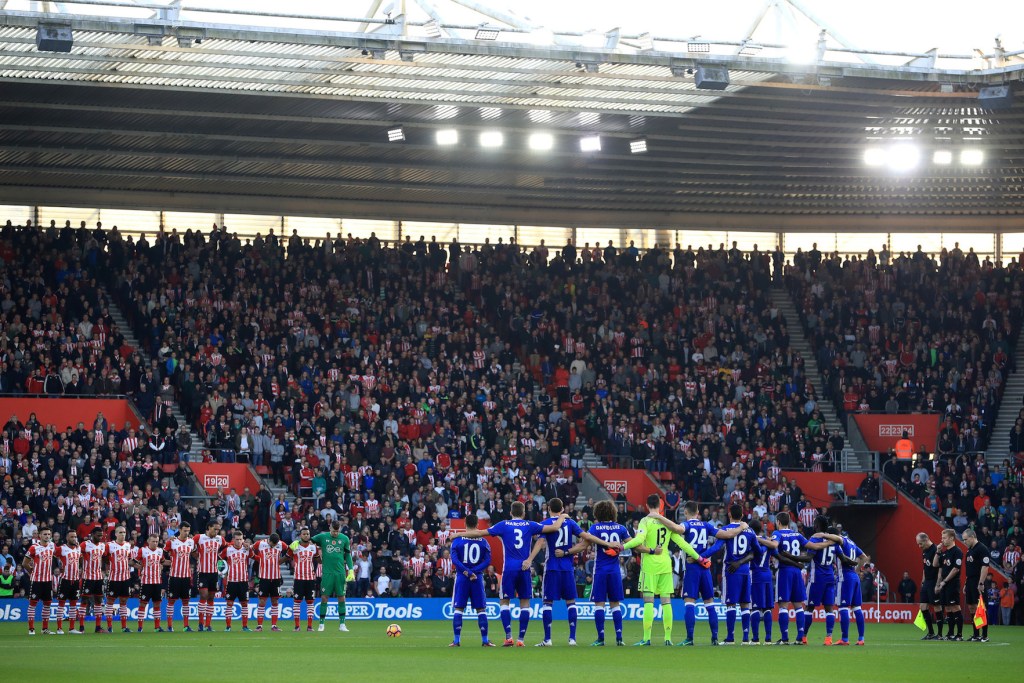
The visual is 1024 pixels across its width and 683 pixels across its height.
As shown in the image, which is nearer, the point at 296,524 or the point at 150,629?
the point at 150,629

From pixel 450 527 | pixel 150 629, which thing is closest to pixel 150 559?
pixel 150 629

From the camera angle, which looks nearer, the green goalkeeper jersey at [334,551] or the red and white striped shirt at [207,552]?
the green goalkeeper jersey at [334,551]

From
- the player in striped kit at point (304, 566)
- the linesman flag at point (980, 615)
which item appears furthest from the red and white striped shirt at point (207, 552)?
the linesman flag at point (980, 615)

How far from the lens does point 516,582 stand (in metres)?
20.8

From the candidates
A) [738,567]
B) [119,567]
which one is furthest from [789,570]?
[119,567]

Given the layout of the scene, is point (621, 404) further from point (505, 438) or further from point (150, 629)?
point (150, 629)

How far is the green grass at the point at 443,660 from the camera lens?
53.7ft

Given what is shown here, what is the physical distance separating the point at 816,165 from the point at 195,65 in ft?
64.5

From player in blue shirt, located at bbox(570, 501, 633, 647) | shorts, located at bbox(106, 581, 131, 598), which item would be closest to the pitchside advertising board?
shorts, located at bbox(106, 581, 131, 598)

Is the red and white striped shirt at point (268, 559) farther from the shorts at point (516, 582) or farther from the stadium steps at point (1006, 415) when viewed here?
the stadium steps at point (1006, 415)

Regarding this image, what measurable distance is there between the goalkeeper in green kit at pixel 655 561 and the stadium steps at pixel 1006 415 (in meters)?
24.3

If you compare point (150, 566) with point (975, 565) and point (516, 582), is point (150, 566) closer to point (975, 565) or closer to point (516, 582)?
point (516, 582)

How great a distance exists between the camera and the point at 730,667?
17734 mm

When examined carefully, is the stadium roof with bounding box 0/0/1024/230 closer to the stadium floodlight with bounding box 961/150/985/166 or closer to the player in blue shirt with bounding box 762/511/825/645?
the stadium floodlight with bounding box 961/150/985/166
